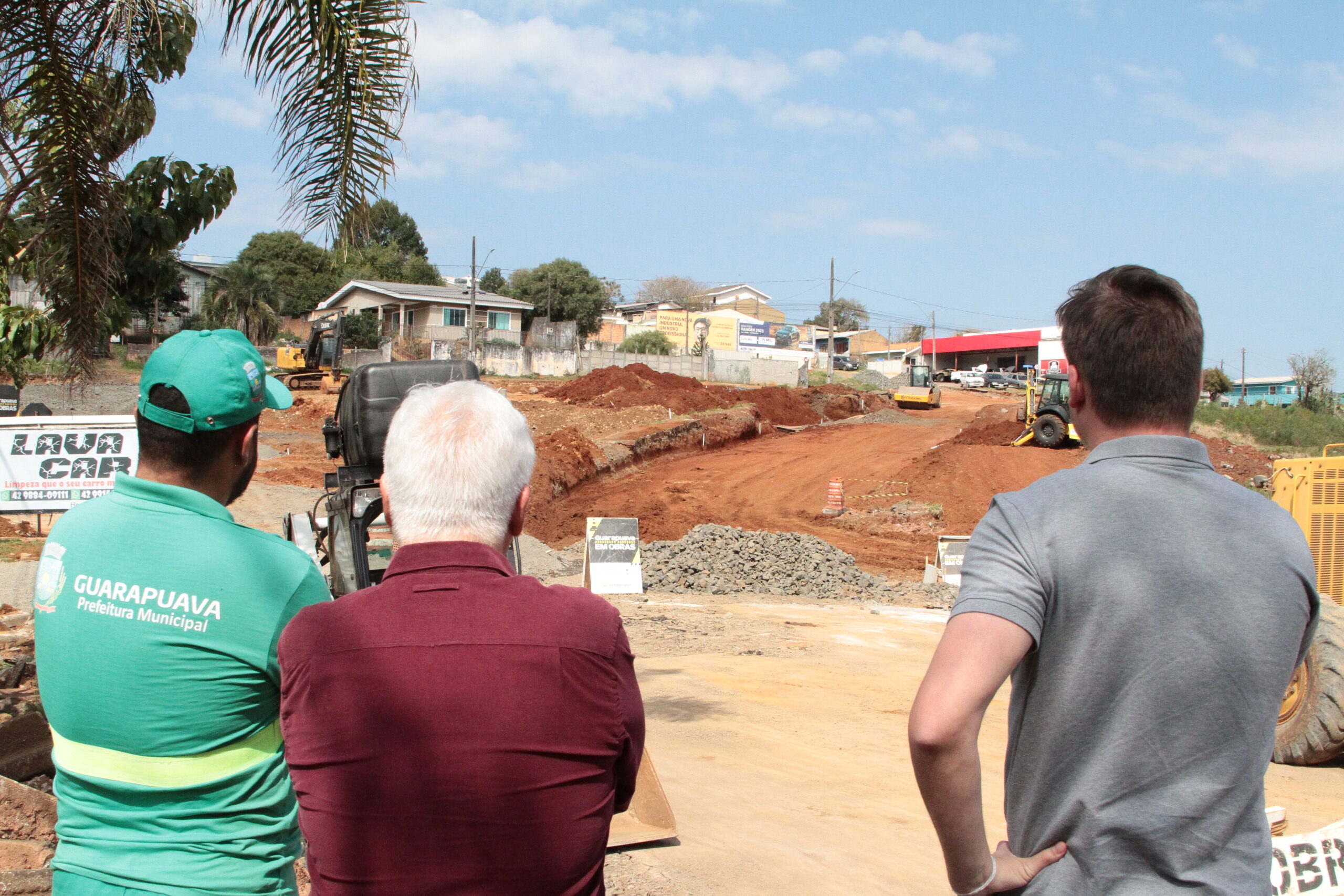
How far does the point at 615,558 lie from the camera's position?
12891 millimetres

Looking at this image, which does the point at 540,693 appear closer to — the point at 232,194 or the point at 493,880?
the point at 493,880

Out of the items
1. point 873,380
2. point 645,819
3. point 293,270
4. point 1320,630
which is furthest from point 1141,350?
point 293,270

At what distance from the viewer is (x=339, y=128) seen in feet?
16.5

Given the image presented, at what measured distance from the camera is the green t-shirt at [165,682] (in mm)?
1951

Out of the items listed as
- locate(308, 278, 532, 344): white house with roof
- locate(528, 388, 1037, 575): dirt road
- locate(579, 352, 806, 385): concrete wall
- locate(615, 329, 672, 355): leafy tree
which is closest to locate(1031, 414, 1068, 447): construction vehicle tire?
locate(528, 388, 1037, 575): dirt road

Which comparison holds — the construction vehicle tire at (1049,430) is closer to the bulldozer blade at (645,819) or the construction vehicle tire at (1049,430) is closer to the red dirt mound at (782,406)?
the red dirt mound at (782,406)

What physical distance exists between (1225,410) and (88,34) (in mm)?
43986

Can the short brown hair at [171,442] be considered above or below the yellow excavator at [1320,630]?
above

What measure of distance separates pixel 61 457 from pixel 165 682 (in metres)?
6.70

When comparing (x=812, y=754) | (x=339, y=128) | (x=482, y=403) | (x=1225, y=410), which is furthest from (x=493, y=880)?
(x=1225, y=410)

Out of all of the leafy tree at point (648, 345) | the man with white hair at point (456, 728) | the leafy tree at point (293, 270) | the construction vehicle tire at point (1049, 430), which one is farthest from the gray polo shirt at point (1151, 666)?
the leafy tree at point (293, 270)

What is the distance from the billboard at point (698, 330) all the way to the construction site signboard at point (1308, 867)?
234 ft

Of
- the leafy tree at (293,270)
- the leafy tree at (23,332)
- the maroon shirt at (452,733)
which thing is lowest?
the maroon shirt at (452,733)

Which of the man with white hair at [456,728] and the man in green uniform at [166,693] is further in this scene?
the man in green uniform at [166,693]
